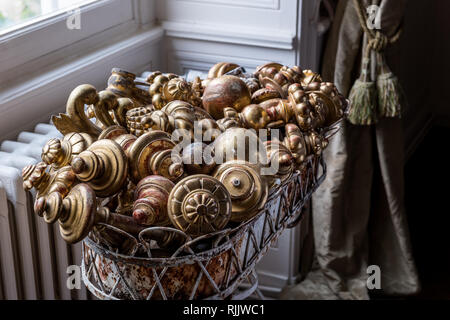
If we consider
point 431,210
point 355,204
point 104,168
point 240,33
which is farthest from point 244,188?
point 431,210

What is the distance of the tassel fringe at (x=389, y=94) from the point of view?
1751 millimetres

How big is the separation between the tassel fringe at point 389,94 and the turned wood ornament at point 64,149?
3.77 feet

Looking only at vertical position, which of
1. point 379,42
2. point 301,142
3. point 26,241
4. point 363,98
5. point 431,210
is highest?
point 301,142

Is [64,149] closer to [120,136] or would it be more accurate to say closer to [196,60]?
[120,136]

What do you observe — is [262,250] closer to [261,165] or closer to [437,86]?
[261,165]

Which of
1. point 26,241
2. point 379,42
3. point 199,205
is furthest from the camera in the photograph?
point 379,42

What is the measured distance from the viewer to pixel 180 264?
698 mm

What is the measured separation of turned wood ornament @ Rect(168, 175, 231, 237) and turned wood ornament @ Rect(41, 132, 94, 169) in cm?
17

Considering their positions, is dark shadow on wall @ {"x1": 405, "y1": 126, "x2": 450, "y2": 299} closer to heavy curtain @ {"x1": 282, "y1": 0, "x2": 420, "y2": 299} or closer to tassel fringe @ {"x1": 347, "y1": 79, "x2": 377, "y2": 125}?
heavy curtain @ {"x1": 282, "y1": 0, "x2": 420, "y2": 299}

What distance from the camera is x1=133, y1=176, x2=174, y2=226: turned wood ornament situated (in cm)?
68

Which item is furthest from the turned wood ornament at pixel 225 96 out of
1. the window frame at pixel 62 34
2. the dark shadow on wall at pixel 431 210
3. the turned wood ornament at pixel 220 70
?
the dark shadow on wall at pixel 431 210

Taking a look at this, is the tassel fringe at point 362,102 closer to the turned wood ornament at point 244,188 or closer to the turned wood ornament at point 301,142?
the turned wood ornament at point 301,142

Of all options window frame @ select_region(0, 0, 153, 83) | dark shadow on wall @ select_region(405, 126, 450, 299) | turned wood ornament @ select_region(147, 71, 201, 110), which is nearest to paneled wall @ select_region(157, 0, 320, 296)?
window frame @ select_region(0, 0, 153, 83)

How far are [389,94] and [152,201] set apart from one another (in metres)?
1.22
